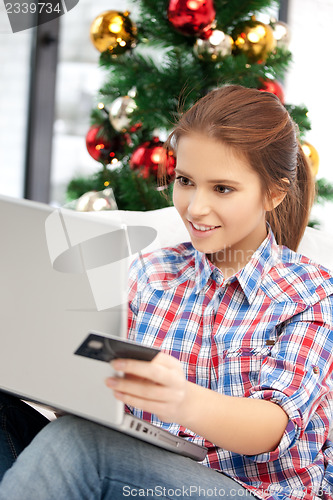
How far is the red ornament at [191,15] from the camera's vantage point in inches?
65.7

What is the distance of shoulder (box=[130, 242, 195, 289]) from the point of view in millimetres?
1152

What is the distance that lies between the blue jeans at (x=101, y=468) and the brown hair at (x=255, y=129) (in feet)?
1.53

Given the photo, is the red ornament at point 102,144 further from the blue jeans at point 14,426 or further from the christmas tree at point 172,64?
the blue jeans at point 14,426

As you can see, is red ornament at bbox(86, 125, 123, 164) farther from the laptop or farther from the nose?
the laptop

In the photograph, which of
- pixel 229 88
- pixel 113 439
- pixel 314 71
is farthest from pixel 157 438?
pixel 314 71

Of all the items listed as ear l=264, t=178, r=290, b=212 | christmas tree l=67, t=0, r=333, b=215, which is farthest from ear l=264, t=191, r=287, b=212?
christmas tree l=67, t=0, r=333, b=215

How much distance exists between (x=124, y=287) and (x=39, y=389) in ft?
0.55

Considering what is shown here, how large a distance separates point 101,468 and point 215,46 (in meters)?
1.28

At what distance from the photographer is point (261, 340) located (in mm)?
991

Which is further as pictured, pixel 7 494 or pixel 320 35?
pixel 320 35

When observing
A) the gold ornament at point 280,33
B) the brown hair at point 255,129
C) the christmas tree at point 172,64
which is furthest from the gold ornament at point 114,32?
the brown hair at point 255,129

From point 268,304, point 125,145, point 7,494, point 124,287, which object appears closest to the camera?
point 124,287

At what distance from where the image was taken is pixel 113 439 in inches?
31.8

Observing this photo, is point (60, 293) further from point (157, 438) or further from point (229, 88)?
point (229, 88)
